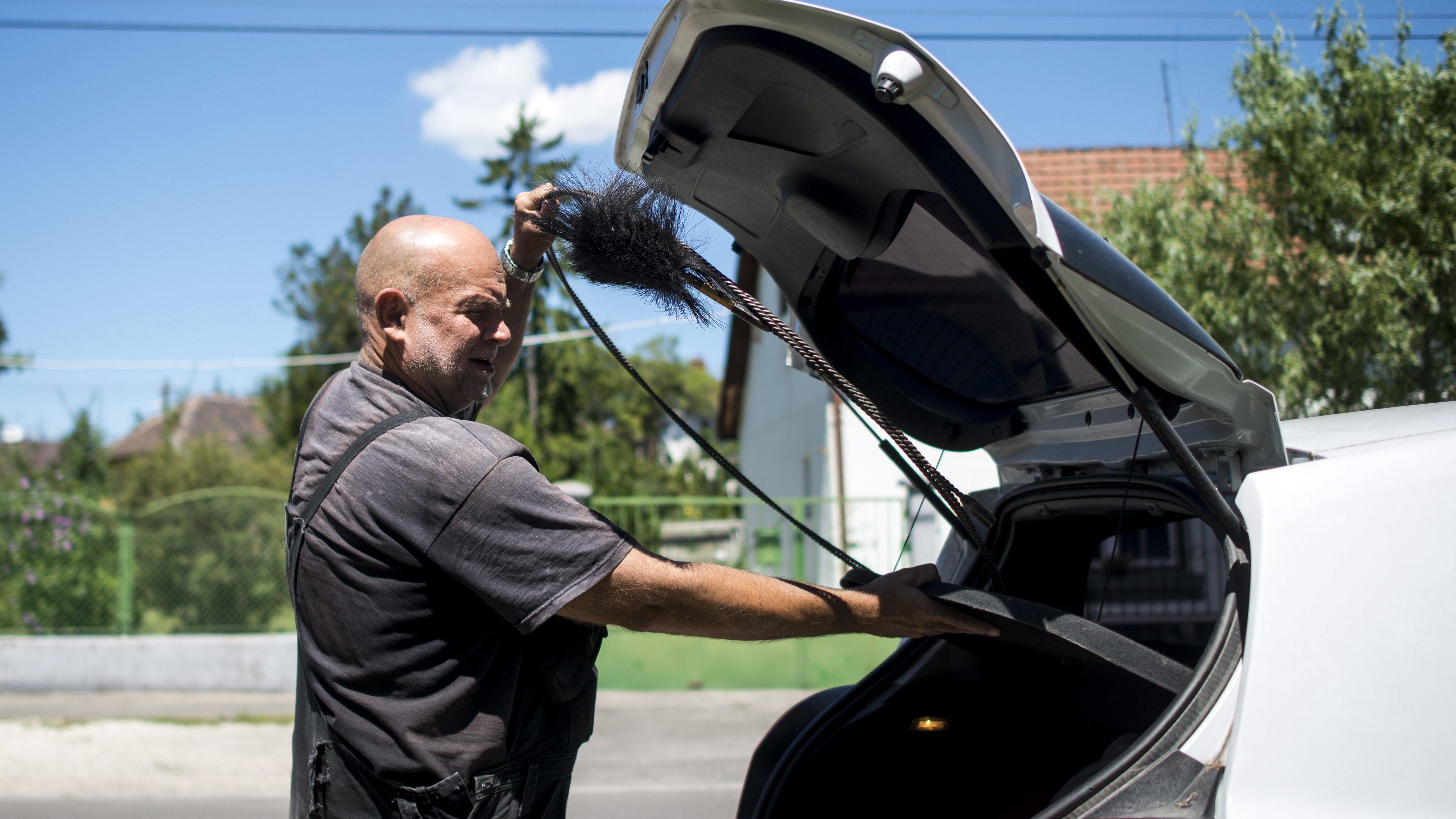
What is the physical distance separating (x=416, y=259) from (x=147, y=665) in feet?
31.3

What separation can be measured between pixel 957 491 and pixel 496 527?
112 centimetres

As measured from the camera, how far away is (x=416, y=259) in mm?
1998

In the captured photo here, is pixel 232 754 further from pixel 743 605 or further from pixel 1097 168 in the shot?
pixel 1097 168

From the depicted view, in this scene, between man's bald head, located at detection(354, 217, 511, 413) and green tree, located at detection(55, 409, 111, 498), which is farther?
green tree, located at detection(55, 409, 111, 498)

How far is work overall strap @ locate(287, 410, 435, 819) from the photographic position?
6.01 feet

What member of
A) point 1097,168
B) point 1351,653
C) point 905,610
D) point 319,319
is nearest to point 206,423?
point 319,319

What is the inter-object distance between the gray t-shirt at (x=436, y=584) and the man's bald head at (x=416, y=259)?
0.33 meters

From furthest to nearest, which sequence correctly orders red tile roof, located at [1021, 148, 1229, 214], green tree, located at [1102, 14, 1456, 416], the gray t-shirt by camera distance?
red tile roof, located at [1021, 148, 1229, 214], green tree, located at [1102, 14, 1456, 416], the gray t-shirt

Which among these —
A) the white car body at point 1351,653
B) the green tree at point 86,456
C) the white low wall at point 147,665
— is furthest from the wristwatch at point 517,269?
the green tree at point 86,456

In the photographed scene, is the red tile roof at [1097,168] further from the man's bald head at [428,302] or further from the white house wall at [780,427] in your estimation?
the man's bald head at [428,302]

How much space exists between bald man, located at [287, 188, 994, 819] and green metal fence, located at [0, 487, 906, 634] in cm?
792

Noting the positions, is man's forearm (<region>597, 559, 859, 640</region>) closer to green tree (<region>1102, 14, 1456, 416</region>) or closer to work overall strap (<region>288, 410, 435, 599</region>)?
work overall strap (<region>288, 410, 435, 599</region>)

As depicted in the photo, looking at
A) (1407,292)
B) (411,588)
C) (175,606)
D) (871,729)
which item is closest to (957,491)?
(871,729)

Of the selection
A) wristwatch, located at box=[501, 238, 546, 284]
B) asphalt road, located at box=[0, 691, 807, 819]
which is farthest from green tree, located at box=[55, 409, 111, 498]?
wristwatch, located at box=[501, 238, 546, 284]
